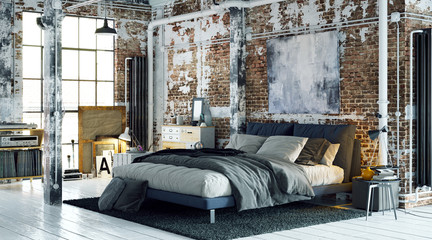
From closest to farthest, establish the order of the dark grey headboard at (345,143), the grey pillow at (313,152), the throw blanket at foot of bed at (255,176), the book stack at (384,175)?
the throw blanket at foot of bed at (255,176)
the book stack at (384,175)
the grey pillow at (313,152)
the dark grey headboard at (345,143)

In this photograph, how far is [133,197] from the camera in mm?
7719

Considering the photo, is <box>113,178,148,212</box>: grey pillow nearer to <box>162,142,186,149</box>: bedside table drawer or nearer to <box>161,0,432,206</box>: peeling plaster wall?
<box>161,0,432,206</box>: peeling plaster wall

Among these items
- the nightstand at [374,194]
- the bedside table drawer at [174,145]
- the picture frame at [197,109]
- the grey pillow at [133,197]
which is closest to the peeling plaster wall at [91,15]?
the bedside table drawer at [174,145]

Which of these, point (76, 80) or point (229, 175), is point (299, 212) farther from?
point (76, 80)

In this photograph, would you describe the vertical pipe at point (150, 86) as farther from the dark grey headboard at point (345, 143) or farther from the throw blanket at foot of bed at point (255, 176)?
the dark grey headboard at point (345, 143)

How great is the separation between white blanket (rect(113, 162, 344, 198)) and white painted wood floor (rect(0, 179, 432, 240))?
0.69 meters

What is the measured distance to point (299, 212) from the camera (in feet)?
25.4

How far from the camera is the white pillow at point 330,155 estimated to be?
8.48 meters

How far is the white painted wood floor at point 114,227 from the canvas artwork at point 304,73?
2.31m

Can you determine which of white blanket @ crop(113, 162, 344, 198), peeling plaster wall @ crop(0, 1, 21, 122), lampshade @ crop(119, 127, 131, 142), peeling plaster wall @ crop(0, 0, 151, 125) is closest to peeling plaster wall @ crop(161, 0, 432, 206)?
white blanket @ crop(113, 162, 344, 198)

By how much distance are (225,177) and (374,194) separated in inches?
83.9

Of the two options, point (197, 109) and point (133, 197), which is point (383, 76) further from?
point (197, 109)

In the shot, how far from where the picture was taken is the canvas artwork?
915cm

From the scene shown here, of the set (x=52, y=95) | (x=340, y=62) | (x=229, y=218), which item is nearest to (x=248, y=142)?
(x=340, y=62)
